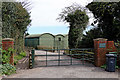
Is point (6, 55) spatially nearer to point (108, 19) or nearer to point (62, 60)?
point (62, 60)

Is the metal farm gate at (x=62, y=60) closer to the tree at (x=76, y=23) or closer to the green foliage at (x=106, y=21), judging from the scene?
the green foliage at (x=106, y=21)

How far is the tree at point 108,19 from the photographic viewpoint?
1144 centimetres

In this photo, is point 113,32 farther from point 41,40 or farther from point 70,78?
point 41,40

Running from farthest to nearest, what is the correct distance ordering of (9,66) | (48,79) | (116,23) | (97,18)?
(97,18) < (116,23) < (9,66) < (48,79)

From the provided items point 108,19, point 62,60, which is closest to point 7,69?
point 62,60

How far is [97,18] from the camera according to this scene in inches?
550

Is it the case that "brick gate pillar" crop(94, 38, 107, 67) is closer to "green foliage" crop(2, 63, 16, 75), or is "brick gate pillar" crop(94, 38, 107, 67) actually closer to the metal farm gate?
the metal farm gate

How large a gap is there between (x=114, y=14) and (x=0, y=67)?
33.9ft

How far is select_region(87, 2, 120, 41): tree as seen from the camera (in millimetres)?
11444

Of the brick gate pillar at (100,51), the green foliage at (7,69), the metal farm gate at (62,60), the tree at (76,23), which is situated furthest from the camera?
the tree at (76,23)

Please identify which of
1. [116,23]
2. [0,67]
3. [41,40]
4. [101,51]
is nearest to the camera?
[0,67]

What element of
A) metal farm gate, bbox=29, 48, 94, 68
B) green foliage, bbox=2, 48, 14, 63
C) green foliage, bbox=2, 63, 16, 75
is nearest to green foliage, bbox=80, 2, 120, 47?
metal farm gate, bbox=29, 48, 94, 68

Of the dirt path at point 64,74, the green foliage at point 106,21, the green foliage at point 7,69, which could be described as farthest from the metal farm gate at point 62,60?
the green foliage at point 106,21

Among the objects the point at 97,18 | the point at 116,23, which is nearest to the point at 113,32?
the point at 116,23
